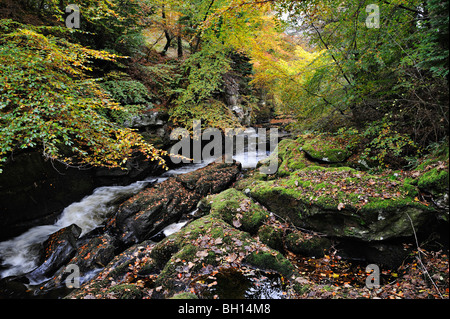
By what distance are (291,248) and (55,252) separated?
6.60 m

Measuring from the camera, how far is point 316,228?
4.74m

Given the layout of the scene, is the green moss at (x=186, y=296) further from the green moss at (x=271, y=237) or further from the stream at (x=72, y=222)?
the stream at (x=72, y=222)

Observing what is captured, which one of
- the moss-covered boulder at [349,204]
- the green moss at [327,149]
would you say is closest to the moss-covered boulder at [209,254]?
the moss-covered boulder at [349,204]

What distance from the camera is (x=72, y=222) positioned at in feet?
23.9

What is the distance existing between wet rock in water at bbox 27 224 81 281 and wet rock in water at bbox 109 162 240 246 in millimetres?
1187

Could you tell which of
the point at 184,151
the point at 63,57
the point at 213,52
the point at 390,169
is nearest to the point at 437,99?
the point at 390,169

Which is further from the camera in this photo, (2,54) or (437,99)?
(2,54)

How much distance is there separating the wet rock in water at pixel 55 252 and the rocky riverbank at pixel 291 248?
3 centimetres

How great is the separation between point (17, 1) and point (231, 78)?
10626 millimetres

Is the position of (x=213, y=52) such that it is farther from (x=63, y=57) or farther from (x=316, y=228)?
(x=316, y=228)

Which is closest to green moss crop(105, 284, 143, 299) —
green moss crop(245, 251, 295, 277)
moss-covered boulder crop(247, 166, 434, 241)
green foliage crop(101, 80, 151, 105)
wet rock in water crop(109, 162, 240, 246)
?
green moss crop(245, 251, 295, 277)

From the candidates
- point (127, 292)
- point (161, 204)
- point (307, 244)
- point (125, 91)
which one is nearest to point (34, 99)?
point (127, 292)

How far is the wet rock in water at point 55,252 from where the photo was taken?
5.37 meters
